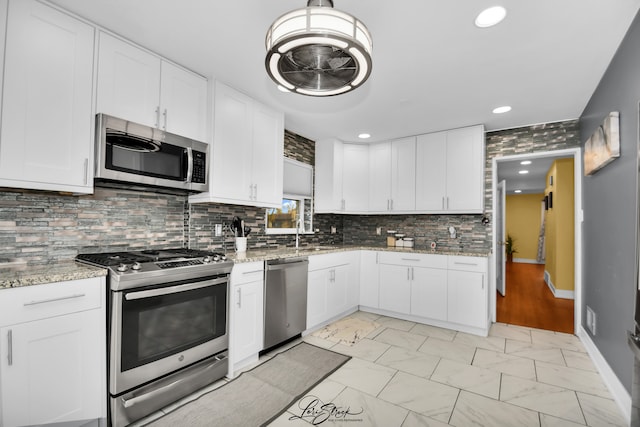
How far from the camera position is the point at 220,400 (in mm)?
2143

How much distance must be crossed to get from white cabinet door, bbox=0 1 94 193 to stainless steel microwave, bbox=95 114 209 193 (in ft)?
0.29

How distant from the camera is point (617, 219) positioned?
2.23 metres

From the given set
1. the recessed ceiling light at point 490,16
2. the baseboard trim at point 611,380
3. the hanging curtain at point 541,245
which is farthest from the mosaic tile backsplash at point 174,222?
the hanging curtain at point 541,245

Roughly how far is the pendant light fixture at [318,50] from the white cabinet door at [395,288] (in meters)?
2.91

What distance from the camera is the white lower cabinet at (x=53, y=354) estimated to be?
1465mm

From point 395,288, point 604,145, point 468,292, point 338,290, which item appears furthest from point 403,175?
point 604,145

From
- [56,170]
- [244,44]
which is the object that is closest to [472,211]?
[244,44]

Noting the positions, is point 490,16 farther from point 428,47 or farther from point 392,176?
point 392,176

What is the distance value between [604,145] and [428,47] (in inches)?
62.3

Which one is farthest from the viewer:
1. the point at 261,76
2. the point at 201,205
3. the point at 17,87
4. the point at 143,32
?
the point at 201,205

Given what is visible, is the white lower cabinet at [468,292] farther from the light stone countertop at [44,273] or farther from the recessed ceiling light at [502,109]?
the light stone countertop at [44,273]

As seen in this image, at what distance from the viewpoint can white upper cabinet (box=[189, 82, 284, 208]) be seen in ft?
9.01

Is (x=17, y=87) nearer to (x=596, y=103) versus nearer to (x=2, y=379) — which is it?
(x=2, y=379)

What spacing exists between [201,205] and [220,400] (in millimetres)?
1699
